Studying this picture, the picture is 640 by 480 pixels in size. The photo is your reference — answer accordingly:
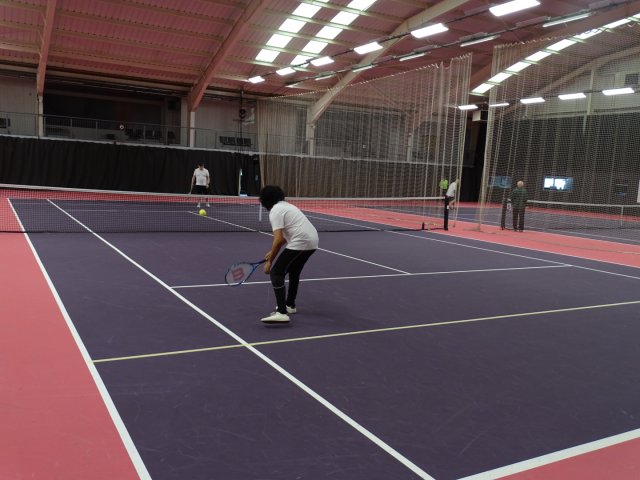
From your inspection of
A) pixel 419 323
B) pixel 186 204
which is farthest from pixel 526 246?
pixel 186 204

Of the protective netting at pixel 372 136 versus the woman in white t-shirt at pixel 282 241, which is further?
the protective netting at pixel 372 136

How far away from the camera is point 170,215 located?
1694cm

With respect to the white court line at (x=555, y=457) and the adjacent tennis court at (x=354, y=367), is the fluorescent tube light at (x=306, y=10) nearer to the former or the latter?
the adjacent tennis court at (x=354, y=367)

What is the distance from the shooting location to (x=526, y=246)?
43.3 ft

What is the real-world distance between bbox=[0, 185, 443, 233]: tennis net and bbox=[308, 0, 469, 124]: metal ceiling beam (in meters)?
5.25

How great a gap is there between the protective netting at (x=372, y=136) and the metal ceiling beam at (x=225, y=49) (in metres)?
3.83

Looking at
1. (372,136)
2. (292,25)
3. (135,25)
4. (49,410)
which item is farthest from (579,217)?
(49,410)

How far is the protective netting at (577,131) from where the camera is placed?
19.6 meters

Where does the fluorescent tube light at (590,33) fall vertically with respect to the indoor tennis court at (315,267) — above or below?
above

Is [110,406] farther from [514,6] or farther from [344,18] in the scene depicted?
[344,18]

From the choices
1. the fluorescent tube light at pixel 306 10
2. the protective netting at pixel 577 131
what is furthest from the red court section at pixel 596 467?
the fluorescent tube light at pixel 306 10

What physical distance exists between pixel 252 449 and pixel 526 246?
1160 cm

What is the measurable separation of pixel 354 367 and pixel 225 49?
20.4 meters

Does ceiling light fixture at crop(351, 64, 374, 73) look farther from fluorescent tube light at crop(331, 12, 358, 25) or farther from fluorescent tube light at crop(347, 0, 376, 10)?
fluorescent tube light at crop(347, 0, 376, 10)
